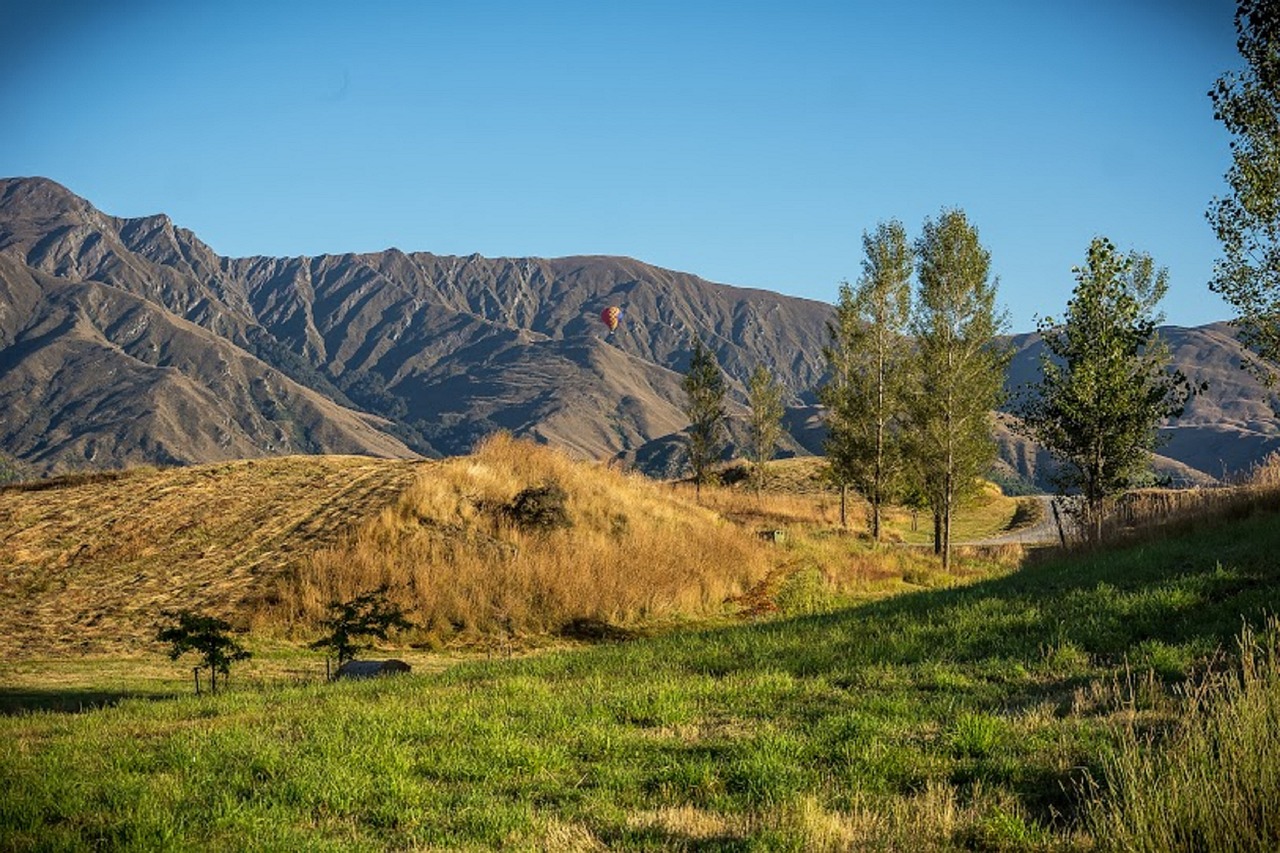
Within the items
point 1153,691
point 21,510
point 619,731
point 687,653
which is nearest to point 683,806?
point 619,731

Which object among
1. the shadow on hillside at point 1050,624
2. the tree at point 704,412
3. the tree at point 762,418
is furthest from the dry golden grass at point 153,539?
the tree at point 762,418

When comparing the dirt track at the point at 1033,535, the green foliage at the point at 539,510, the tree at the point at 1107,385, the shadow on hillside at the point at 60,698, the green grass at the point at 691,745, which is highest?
the tree at the point at 1107,385

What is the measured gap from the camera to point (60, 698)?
1712cm

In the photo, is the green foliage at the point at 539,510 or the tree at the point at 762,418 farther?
the tree at the point at 762,418

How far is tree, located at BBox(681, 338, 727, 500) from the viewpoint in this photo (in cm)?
6262

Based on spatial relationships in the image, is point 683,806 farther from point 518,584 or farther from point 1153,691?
point 518,584

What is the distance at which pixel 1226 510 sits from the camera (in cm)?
2381

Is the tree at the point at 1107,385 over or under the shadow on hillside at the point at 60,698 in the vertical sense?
over

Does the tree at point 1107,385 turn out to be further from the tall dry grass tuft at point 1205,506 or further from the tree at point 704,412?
Answer: the tree at point 704,412

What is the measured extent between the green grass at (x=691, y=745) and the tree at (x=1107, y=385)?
17693 mm

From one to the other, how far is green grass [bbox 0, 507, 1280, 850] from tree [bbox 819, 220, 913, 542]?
3287 cm

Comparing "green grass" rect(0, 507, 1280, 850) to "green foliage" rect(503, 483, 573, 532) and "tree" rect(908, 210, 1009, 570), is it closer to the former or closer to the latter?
"green foliage" rect(503, 483, 573, 532)

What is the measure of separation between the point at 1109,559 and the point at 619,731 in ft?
48.3

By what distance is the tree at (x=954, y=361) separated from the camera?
39.2 metres
